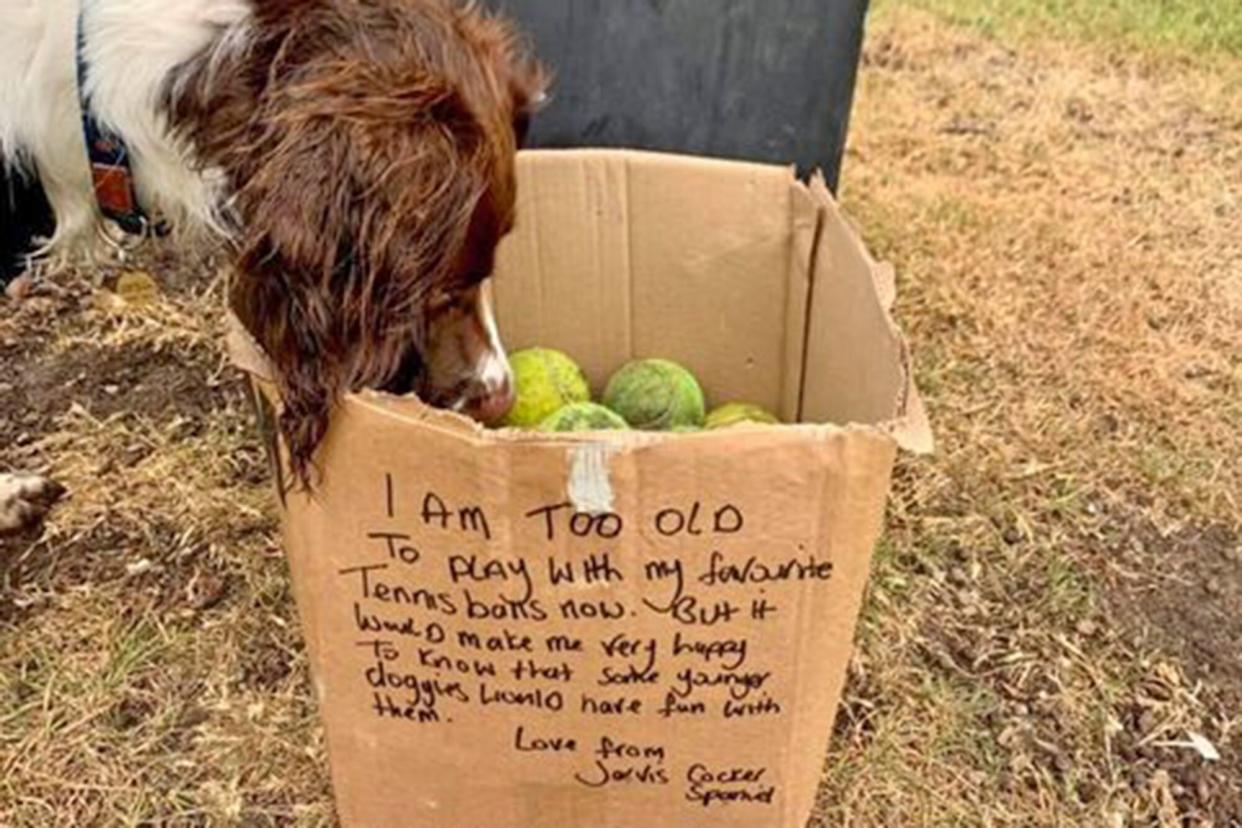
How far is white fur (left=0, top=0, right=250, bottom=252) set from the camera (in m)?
1.73

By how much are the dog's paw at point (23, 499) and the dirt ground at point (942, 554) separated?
0.11 feet

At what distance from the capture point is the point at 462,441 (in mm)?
1477

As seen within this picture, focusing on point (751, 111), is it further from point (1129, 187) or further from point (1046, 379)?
point (1129, 187)

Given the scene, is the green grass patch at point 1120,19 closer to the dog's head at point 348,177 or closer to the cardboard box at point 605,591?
the cardboard box at point 605,591

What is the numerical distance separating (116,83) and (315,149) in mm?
367

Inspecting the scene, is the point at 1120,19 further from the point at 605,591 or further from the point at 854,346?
the point at 605,591

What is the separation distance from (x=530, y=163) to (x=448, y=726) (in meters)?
0.88

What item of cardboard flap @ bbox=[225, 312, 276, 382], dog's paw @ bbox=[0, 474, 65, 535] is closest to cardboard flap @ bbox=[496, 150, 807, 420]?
cardboard flap @ bbox=[225, 312, 276, 382]

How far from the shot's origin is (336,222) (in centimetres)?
159

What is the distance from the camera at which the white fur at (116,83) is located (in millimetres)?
1729

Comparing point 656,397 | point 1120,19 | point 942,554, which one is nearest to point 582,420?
point 656,397

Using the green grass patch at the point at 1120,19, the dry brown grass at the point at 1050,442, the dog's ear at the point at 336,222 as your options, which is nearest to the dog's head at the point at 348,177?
the dog's ear at the point at 336,222

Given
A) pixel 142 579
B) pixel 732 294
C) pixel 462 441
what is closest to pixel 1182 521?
pixel 732 294

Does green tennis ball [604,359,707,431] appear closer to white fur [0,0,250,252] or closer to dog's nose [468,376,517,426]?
dog's nose [468,376,517,426]
